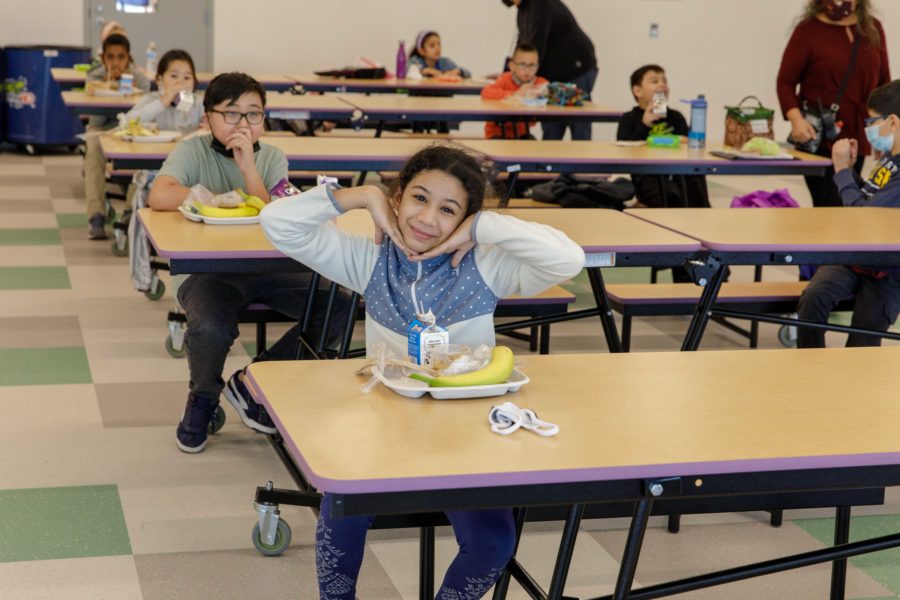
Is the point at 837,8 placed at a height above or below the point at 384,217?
above

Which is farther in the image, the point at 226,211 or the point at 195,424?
the point at 195,424

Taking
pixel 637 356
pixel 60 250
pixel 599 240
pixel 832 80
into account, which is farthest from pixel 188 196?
pixel 832 80

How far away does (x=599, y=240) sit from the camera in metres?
3.22

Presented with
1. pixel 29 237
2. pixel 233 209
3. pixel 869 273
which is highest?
pixel 233 209

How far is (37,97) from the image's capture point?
9.41m

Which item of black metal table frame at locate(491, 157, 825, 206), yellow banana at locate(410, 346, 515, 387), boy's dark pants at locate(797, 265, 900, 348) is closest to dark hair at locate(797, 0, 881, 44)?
black metal table frame at locate(491, 157, 825, 206)

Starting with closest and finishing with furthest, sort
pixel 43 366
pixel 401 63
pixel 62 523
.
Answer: pixel 62 523
pixel 43 366
pixel 401 63

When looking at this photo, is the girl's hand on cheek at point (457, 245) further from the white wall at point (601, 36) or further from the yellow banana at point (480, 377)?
the white wall at point (601, 36)

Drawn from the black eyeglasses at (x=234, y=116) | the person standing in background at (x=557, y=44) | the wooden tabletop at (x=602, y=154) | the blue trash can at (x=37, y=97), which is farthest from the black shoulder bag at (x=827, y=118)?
the blue trash can at (x=37, y=97)

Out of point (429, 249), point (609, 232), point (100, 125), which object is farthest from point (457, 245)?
point (100, 125)

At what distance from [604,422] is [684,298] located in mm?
2264

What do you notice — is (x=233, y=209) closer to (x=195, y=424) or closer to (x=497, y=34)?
(x=195, y=424)

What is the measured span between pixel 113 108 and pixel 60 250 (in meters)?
0.76

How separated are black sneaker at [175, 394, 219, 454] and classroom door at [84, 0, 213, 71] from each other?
7.56 metres
